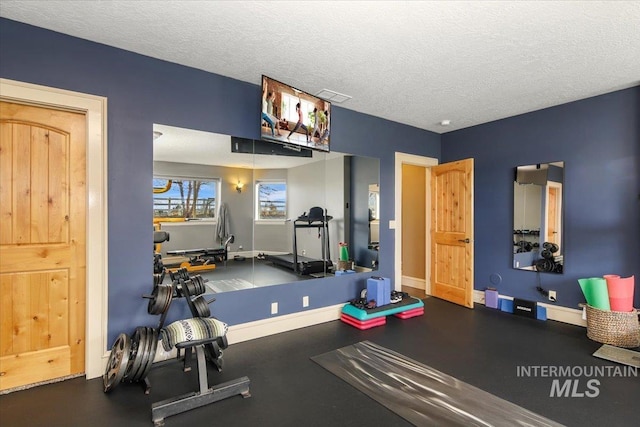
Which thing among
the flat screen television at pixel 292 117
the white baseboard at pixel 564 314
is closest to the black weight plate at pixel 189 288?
the flat screen television at pixel 292 117

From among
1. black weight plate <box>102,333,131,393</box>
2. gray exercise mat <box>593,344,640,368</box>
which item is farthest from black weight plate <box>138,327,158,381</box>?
gray exercise mat <box>593,344,640,368</box>

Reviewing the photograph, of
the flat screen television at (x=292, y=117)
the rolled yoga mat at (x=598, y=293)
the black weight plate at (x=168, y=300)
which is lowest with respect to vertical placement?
the rolled yoga mat at (x=598, y=293)

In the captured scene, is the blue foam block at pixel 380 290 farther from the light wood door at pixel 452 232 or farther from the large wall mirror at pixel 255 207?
the light wood door at pixel 452 232

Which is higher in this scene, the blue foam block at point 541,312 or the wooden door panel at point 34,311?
the wooden door panel at point 34,311

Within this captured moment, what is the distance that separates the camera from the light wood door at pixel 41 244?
2.38m

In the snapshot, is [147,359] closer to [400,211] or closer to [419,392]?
[419,392]

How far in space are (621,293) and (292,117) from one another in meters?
3.89

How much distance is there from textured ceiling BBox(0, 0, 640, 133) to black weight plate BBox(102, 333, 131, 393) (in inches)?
95.4

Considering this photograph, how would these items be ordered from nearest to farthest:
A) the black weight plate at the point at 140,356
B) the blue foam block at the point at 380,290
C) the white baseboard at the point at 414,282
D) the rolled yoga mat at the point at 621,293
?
the black weight plate at the point at 140,356 → the rolled yoga mat at the point at 621,293 → the blue foam block at the point at 380,290 → the white baseboard at the point at 414,282

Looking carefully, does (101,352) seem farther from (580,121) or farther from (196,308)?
(580,121)

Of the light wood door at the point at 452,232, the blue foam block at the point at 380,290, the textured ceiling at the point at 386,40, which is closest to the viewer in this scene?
the textured ceiling at the point at 386,40

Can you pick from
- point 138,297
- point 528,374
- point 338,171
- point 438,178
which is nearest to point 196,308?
point 138,297

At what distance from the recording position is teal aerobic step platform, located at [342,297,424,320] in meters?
3.75

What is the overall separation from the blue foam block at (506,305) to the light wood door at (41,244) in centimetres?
497
